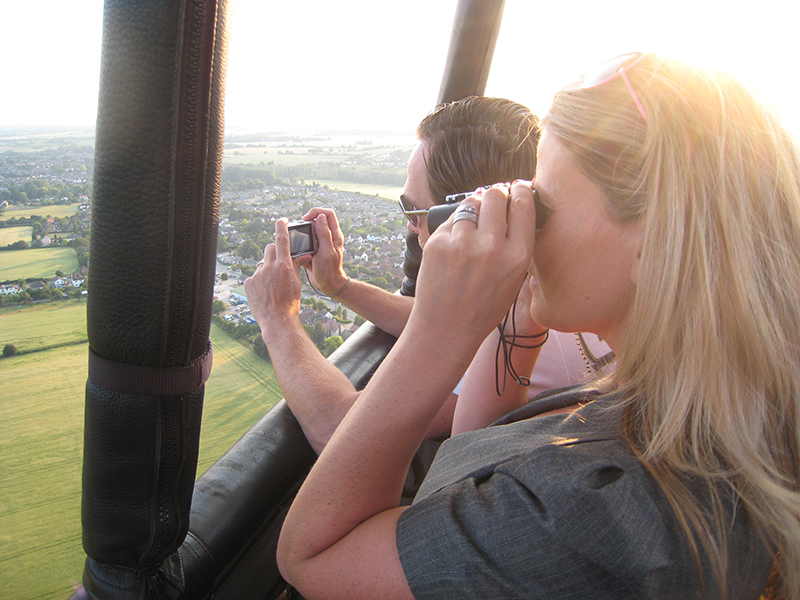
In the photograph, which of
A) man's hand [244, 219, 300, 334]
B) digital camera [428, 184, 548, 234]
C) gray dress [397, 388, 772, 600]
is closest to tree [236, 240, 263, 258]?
man's hand [244, 219, 300, 334]

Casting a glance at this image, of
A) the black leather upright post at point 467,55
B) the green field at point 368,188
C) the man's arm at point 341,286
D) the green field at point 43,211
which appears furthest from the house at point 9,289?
the black leather upright post at point 467,55

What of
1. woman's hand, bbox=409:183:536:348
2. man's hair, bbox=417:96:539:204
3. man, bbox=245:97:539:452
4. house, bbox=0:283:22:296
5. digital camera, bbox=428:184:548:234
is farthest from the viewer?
man's hair, bbox=417:96:539:204

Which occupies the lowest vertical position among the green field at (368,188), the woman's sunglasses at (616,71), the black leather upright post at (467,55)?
the green field at (368,188)

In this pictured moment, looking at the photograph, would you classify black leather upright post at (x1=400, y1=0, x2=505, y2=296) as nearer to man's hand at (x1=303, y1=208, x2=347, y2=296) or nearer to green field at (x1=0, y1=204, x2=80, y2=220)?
man's hand at (x1=303, y1=208, x2=347, y2=296)

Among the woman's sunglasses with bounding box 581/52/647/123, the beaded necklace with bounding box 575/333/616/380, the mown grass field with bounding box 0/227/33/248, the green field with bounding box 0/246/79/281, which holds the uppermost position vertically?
the woman's sunglasses with bounding box 581/52/647/123

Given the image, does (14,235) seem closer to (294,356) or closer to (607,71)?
(294,356)

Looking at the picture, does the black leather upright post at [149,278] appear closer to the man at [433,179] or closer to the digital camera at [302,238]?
the man at [433,179]

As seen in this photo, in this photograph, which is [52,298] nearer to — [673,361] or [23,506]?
[23,506]

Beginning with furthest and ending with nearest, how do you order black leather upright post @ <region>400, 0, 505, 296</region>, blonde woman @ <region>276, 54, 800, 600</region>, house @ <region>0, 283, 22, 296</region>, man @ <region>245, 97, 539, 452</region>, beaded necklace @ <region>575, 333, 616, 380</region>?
black leather upright post @ <region>400, 0, 505, 296</region>, man @ <region>245, 97, 539, 452</region>, beaded necklace @ <region>575, 333, 616, 380</region>, house @ <region>0, 283, 22, 296</region>, blonde woman @ <region>276, 54, 800, 600</region>
